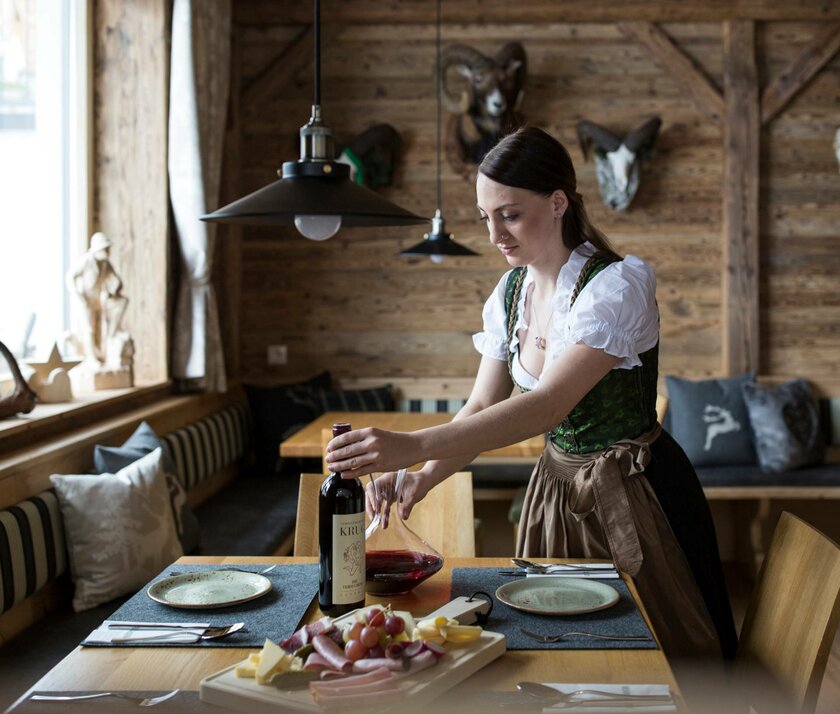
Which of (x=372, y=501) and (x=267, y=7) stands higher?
(x=267, y=7)

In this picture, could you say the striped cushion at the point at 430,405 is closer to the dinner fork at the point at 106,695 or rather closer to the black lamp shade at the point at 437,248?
the black lamp shade at the point at 437,248

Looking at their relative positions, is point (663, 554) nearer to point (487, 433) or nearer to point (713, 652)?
point (713, 652)

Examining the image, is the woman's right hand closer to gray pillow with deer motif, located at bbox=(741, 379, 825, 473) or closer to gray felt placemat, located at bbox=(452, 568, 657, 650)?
gray felt placemat, located at bbox=(452, 568, 657, 650)

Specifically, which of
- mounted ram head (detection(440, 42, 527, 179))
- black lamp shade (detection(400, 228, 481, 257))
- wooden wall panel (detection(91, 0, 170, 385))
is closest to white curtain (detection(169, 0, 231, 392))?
wooden wall panel (detection(91, 0, 170, 385))

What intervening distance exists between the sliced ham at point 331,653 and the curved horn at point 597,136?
4147mm

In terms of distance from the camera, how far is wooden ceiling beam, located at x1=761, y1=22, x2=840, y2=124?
5113 millimetres

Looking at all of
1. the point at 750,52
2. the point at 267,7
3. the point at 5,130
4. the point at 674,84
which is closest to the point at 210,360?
the point at 5,130

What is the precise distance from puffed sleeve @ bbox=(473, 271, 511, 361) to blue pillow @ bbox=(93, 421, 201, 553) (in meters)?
1.46

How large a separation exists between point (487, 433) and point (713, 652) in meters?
0.63

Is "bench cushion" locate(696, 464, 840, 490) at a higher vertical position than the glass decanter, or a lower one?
lower

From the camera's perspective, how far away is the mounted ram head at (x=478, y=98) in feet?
16.4

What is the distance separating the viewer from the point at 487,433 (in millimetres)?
1662

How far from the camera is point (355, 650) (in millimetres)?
1255

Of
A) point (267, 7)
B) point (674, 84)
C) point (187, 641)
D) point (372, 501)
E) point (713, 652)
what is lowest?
point (713, 652)
